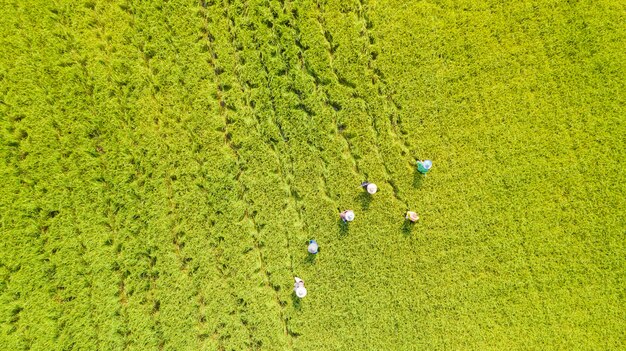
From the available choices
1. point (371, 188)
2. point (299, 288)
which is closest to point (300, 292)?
point (299, 288)

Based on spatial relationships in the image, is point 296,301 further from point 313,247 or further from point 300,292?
point 313,247

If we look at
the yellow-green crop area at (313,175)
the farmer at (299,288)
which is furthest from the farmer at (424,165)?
the farmer at (299,288)

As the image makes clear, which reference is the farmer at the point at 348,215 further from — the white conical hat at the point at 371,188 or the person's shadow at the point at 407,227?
the person's shadow at the point at 407,227

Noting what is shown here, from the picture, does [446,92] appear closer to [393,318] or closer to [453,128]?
[453,128]

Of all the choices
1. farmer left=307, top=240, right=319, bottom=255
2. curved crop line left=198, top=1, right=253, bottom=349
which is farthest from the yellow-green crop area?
farmer left=307, top=240, right=319, bottom=255

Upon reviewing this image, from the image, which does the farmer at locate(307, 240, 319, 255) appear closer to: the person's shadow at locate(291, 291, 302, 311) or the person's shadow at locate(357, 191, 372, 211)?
the person's shadow at locate(291, 291, 302, 311)

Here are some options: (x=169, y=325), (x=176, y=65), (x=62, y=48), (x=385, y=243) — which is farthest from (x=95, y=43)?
(x=385, y=243)
